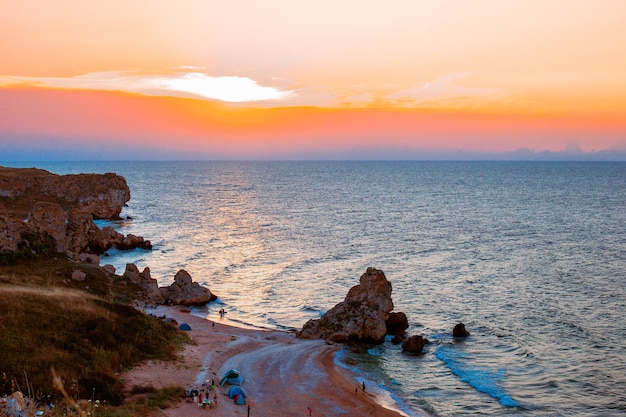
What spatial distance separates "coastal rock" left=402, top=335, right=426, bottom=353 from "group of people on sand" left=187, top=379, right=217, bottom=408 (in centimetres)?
1763

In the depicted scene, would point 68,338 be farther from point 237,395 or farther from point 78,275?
point 78,275

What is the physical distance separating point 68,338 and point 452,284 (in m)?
45.7

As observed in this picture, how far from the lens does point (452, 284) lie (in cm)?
6284

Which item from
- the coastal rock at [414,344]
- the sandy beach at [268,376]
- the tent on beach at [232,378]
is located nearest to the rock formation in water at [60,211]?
the sandy beach at [268,376]

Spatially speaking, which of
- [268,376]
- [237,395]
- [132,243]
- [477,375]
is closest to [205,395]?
[237,395]

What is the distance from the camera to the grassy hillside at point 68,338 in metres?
25.9

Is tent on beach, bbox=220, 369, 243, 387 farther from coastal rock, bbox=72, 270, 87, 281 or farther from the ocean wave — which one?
coastal rock, bbox=72, 270, 87, 281

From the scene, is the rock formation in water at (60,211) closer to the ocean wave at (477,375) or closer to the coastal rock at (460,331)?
the ocean wave at (477,375)

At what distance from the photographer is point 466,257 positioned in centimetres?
7812

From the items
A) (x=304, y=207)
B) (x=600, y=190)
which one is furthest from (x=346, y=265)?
(x=600, y=190)

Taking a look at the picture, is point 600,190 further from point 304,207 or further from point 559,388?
point 559,388

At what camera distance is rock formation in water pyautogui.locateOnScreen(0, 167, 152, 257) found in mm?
52781

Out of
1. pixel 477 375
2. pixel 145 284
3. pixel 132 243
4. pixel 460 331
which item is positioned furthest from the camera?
pixel 132 243

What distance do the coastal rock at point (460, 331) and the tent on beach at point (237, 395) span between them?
22.4 metres
